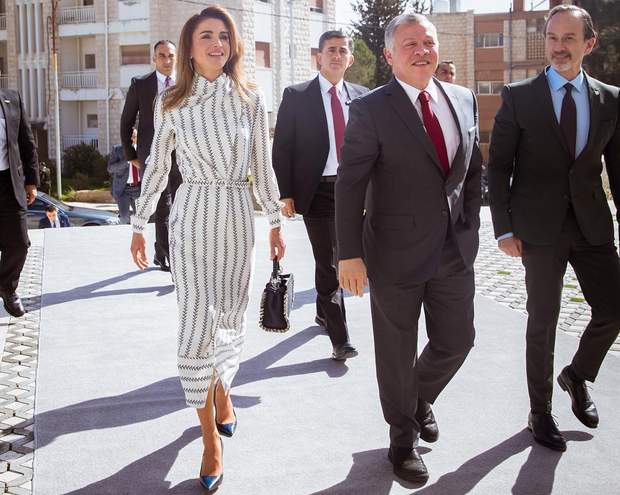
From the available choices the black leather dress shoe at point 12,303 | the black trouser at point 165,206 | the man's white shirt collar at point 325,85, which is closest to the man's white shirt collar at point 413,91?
the man's white shirt collar at point 325,85

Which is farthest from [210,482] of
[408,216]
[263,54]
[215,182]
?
[263,54]

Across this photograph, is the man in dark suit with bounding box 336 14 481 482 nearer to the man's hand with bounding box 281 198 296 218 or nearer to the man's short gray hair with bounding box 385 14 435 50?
the man's short gray hair with bounding box 385 14 435 50

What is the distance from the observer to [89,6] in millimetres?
47781

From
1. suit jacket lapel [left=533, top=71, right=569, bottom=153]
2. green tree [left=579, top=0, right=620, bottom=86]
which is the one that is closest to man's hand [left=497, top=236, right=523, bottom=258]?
suit jacket lapel [left=533, top=71, right=569, bottom=153]

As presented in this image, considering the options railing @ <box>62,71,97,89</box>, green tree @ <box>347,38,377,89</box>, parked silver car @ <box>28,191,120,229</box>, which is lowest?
parked silver car @ <box>28,191,120,229</box>

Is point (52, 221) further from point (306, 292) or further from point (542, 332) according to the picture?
point (542, 332)

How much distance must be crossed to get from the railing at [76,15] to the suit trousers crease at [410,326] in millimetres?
46543

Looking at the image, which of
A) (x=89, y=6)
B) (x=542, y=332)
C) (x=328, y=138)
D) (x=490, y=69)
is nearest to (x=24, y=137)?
(x=328, y=138)

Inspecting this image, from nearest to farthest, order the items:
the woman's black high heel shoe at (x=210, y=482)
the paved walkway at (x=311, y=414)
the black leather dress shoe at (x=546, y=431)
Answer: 1. the woman's black high heel shoe at (x=210, y=482)
2. the paved walkway at (x=311, y=414)
3. the black leather dress shoe at (x=546, y=431)

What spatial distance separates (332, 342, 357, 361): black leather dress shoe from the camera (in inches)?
250

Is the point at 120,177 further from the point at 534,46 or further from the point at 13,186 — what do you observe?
the point at 534,46

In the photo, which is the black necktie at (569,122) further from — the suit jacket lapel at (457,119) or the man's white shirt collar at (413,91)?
the man's white shirt collar at (413,91)

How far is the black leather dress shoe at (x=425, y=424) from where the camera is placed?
4.75 meters

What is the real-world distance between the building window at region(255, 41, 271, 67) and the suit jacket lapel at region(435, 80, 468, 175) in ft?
138
